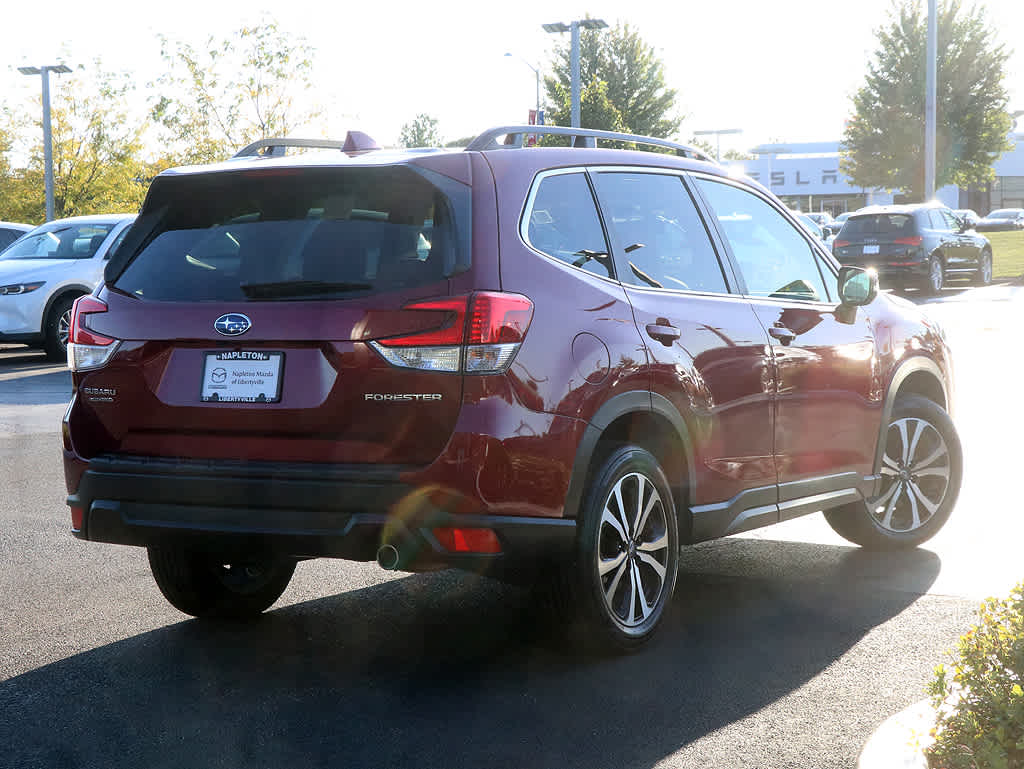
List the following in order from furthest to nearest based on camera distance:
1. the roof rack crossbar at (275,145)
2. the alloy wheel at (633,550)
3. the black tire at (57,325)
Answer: the black tire at (57,325), the roof rack crossbar at (275,145), the alloy wheel at (633,550)

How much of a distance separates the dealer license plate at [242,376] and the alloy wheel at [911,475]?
3.32 m

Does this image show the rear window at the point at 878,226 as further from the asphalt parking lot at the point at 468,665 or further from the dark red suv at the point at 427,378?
the dark red suv at the point at 427,378

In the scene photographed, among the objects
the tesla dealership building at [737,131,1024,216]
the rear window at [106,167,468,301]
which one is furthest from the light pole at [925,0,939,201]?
the tesla dealership building at [737,131,1024,216]

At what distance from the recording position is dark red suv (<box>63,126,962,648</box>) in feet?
14.3

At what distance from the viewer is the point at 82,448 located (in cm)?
484

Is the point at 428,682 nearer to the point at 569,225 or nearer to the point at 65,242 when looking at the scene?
the point at 569,225

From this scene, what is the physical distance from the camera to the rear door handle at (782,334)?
5.75 m

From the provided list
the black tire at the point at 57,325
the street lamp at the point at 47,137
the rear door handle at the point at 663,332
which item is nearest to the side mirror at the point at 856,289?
the rear door handle at the point at 663,332

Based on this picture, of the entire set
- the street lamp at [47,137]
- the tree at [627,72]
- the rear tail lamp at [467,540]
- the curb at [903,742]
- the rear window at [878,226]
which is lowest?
the curb at [903,742]

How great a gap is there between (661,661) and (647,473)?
26.2 inches

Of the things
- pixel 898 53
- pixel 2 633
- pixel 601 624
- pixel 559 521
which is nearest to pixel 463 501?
pixel 559 521

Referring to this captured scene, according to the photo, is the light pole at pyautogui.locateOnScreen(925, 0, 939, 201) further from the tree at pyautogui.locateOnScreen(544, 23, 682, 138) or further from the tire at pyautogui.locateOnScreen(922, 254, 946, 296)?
the tree at pyautogui.locateOnScreen(544, 23, 682, 138)

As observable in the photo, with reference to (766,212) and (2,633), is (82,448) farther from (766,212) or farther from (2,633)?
(766,212)

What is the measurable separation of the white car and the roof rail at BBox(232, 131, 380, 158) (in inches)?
475
